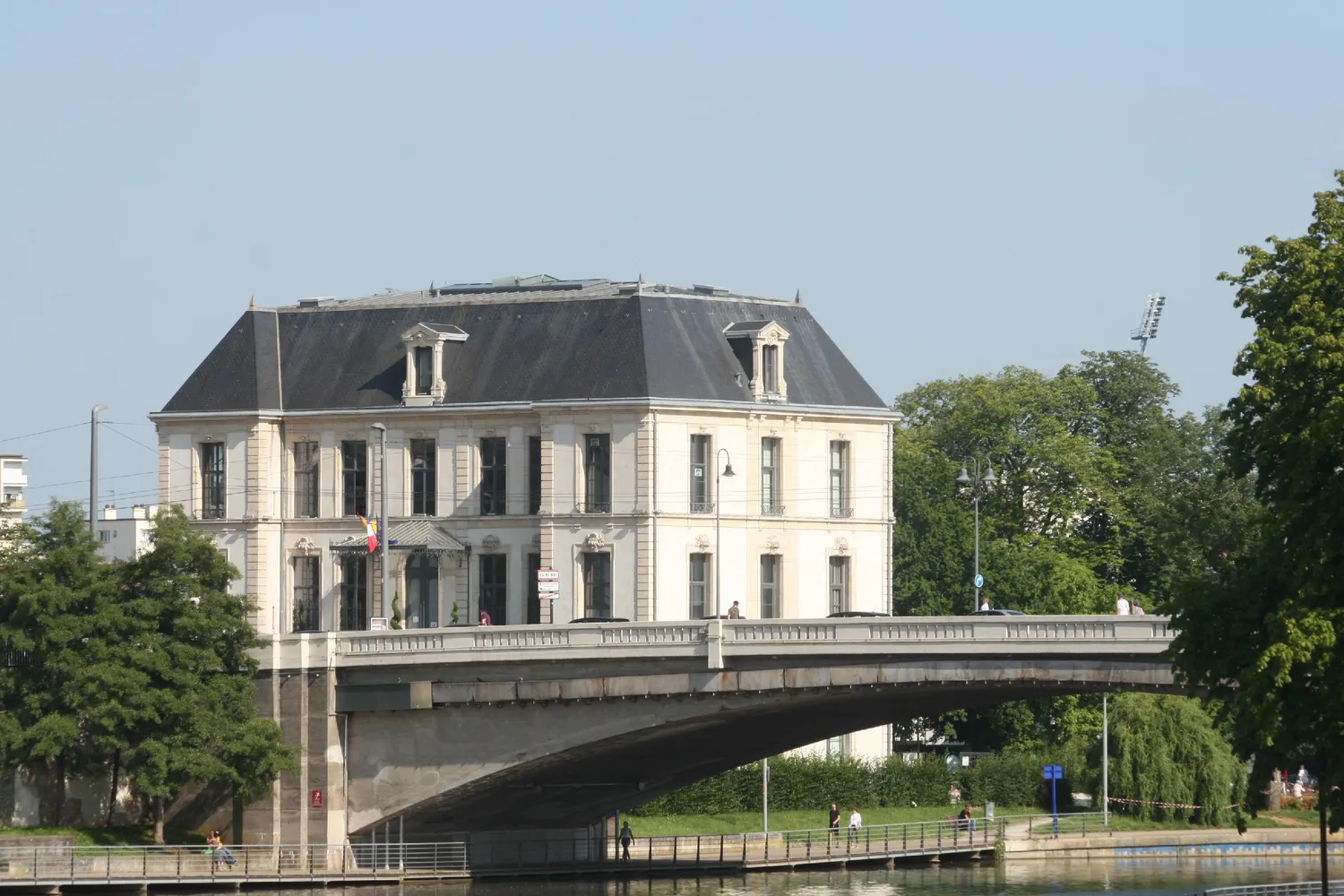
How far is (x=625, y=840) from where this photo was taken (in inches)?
3600

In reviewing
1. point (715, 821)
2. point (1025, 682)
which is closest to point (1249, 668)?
point (1025, 682)

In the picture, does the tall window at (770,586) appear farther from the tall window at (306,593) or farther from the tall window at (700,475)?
the tall window at (306,593)

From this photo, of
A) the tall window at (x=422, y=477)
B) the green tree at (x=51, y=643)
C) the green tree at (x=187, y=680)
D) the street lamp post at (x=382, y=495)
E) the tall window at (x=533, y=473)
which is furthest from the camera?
the tall window at (x=422, y=477)

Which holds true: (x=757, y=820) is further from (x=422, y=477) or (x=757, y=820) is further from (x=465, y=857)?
(x=422, y=477)

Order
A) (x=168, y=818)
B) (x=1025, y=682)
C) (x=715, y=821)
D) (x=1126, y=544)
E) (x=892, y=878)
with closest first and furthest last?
(x=1025, y=682) → (x=168, y=818) → (x=892, y=878) → (x=715, y=821) → (x=1126, y=544)

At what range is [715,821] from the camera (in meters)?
99.7

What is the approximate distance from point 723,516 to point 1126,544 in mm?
36569

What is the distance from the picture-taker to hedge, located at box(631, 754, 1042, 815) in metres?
100

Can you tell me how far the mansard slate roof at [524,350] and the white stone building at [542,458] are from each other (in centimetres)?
10

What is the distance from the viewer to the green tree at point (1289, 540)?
2126 inches

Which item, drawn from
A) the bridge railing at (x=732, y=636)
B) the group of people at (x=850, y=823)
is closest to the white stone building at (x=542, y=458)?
the group of people at (x=850, y=823)

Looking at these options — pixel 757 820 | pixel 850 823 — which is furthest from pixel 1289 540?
pixel 757 820

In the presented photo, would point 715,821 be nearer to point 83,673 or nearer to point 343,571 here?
point 343,571

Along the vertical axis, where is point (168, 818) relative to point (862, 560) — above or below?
below
